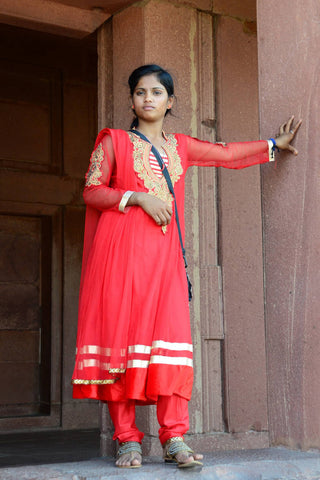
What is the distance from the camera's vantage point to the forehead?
382 cm

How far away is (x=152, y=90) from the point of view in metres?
3.82

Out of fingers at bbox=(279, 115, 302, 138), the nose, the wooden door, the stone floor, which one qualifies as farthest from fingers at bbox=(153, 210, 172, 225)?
the wooden door

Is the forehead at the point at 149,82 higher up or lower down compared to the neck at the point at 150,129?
higher up

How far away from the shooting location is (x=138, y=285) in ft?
11.9

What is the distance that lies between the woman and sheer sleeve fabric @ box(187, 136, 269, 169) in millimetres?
67

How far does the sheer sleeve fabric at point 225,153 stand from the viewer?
403cm

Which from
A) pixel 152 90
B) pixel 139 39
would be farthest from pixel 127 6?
pixel 152 90

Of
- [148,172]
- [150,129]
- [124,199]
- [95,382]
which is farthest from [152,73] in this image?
[95,382]

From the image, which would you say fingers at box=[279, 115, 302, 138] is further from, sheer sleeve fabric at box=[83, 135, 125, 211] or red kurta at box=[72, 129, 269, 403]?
sheer sleeve fabric at box=[83, 135, 125, 211]

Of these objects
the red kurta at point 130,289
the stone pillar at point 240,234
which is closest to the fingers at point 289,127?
the red kurta at point 130,289

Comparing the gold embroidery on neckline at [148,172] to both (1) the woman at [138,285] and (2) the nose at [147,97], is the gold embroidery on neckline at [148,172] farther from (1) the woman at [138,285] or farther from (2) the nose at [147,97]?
(2) the nose at [147,97]

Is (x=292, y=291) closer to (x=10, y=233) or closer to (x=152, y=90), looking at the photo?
(x=152, y=90)

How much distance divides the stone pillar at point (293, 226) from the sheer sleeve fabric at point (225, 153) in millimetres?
122

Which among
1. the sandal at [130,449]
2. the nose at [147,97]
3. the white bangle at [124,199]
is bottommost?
the sandal at [130,449]
